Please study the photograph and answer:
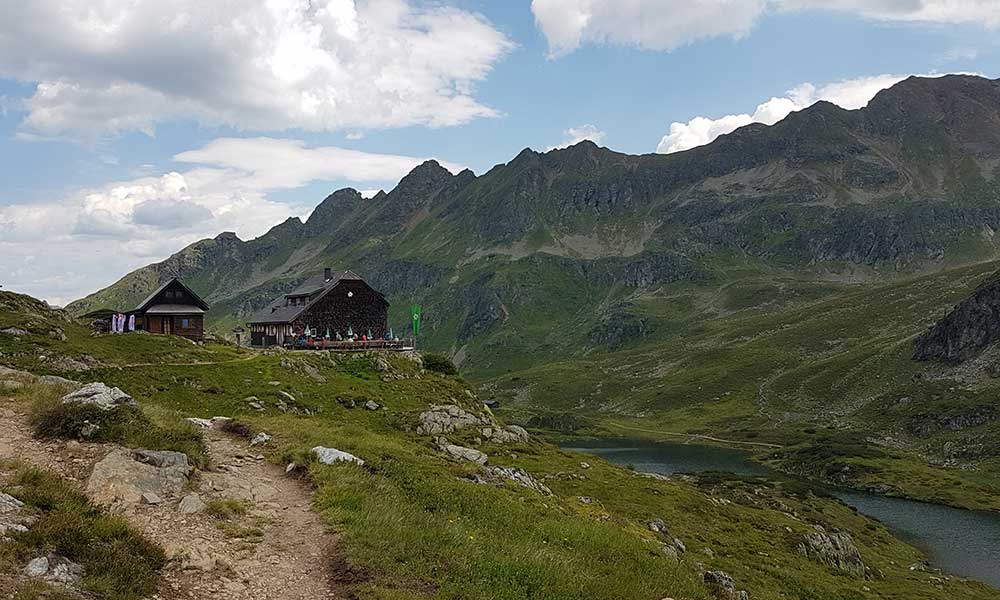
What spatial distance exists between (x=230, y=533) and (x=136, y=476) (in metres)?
3.43

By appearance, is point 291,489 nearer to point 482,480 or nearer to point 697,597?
point 482,480

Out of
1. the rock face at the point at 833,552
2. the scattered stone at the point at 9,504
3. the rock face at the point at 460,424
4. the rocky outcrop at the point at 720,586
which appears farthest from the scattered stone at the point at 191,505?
the rock face at the point at 833,552

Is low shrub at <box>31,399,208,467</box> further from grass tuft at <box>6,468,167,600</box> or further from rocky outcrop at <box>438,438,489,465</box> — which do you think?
rocky outcrop at <box>438,438,489,465</box>

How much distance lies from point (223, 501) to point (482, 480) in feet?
49.4

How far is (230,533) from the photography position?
54.1ft

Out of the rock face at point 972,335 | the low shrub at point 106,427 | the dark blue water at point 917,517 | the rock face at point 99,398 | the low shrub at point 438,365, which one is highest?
the rock face at point 99,398

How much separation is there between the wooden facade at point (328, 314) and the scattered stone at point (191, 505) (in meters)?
72.9

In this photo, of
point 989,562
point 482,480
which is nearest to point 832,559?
point 989,562

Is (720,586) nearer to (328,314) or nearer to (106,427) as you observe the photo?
(106,427)

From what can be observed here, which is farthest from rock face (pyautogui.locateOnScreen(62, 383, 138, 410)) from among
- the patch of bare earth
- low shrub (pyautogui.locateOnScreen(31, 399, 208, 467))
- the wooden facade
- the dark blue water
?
the dark blue water

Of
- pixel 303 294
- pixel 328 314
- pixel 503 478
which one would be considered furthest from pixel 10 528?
pixel 303 294

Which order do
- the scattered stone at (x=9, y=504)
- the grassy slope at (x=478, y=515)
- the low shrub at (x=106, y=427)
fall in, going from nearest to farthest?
the scattered stone at (x=9, y=504) → the grassy slope at (x=478, y=515) → the low shrub at (x=106, y=427)

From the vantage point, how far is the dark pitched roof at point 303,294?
91562 millimetres

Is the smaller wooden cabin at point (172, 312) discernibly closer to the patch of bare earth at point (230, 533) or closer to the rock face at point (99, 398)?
the rock face at point (99, 398)
